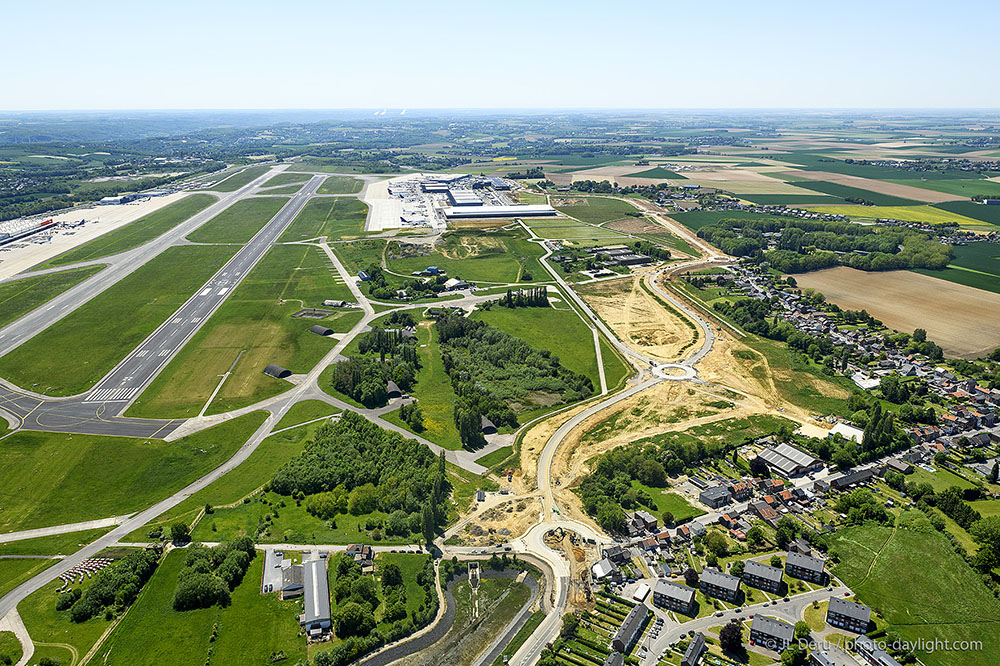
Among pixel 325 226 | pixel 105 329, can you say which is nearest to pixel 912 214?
pixel 325 226

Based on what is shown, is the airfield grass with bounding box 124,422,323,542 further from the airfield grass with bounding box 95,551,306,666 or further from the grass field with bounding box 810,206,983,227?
the grass field with bounding box 810,206,983,227

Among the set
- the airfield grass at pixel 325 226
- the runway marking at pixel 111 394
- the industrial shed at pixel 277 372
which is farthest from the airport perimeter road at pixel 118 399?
the airfield grass at pixel 325 226

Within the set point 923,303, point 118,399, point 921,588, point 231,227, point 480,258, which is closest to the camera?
point 921,588

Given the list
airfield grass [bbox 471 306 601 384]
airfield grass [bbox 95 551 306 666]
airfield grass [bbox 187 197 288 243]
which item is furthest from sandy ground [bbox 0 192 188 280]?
airfield grass [bbox 95 551 306 666]

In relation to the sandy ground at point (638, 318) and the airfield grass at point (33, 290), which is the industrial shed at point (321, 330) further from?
the airfield grass at point (33, 290)

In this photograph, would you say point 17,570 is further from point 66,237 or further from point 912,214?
point 912,214

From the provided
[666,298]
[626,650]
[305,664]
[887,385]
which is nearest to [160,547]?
[305,664]
